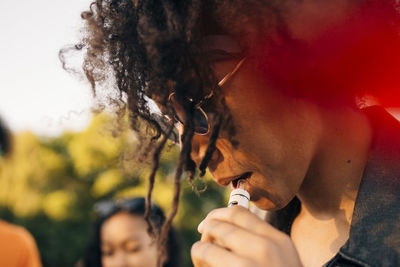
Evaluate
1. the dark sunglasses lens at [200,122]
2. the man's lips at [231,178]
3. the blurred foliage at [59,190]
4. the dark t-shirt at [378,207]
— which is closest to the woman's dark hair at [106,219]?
the man's lips at [231,178]

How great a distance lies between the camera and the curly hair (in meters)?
1.50

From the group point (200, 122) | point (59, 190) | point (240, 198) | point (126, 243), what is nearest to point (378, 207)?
point (240, 198)

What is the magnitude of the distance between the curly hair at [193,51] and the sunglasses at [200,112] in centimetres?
2

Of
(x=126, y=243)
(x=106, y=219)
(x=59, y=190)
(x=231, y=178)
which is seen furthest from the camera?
(x=59, y=190)

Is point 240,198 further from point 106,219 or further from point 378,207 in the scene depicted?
point 106,219

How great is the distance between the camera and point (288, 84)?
167 centimetres

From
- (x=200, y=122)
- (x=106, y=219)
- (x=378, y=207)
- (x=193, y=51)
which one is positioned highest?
(x=193, y=51)

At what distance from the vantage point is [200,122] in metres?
1.69

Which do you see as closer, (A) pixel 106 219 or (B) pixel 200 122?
(B) pixel 200 122

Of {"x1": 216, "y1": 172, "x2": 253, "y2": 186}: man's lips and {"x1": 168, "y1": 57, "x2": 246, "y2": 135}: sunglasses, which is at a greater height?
{"x1": 168, "y1": 57, "x2": 246, "y2": 135}: sunglasses

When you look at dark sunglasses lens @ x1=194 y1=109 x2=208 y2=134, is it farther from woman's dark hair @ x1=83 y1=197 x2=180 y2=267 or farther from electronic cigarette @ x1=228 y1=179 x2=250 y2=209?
woman's dark hair @ x1=83 y1=197 x2=180 y2=267

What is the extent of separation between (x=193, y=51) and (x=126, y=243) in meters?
3.07

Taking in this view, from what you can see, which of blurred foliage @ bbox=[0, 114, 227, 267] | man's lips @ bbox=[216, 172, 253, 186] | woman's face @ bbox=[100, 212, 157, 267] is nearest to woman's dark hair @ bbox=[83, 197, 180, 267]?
woman's face @ bbox=[100, 212, 157, 267]

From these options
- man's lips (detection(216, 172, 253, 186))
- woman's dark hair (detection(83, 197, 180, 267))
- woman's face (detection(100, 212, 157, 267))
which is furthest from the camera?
woman's dark hair (detection(83, 197, 180, 267))
